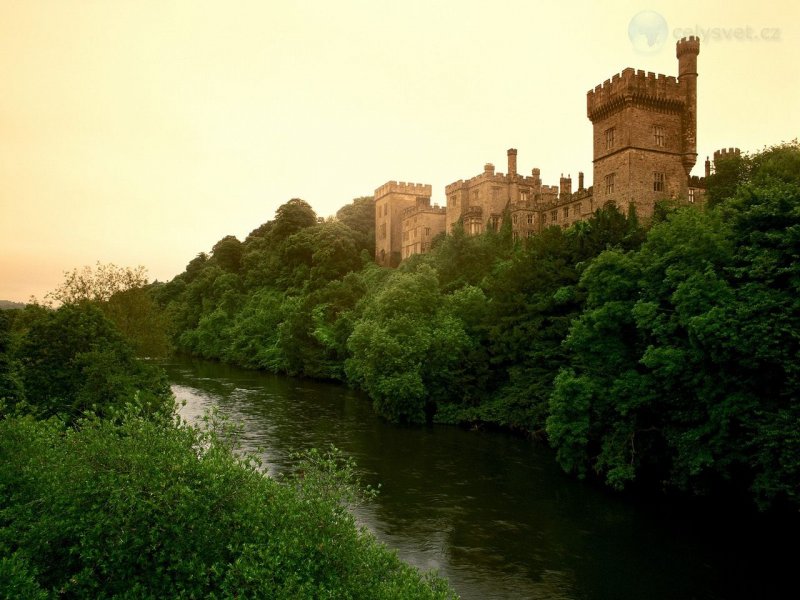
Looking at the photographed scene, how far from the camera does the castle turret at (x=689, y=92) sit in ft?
173

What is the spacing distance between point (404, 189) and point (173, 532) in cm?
8730

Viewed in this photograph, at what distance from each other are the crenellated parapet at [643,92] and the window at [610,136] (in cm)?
150

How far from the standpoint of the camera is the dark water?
21562 millimetres

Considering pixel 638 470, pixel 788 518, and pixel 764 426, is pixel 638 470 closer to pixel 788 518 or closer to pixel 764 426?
pixel 788 518

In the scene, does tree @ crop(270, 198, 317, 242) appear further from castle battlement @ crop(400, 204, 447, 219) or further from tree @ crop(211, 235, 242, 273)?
castle battlement @ crop(400, 204, 447, 219)

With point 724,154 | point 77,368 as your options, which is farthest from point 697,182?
point 77,368

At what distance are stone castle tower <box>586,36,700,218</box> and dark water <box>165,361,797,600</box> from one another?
967 inches

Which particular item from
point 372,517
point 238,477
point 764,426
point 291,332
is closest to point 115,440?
point 238,477

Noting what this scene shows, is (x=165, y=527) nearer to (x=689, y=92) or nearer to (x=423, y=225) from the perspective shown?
(x=689, y=92)

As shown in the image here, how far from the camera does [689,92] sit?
52.8 m

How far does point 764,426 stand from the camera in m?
23.4

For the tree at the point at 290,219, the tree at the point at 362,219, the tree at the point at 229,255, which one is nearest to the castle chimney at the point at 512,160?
the tree at the point at 362,219

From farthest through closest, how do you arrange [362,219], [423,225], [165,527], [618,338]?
1. [362,219]
2. [423,225]
3. [618,338]
4. [165,527]

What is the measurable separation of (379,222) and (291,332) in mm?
32575
